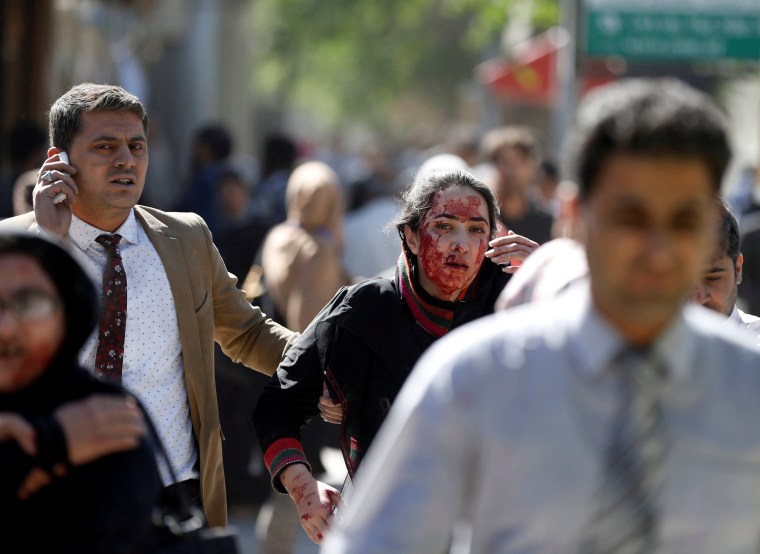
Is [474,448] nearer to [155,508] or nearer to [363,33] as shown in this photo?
[155,508]

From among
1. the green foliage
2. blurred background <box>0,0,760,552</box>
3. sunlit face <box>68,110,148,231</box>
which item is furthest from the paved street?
the green foliage

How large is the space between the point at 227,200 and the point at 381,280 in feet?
24.3

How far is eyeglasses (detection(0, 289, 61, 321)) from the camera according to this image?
262 cm

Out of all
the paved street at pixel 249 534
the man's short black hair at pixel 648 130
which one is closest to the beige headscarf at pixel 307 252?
the paved street at pixel 249 534

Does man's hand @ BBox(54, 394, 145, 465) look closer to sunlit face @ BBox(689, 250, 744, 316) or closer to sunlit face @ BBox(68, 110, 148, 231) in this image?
sunlit face @ BBox(68, 110, 148, 231)

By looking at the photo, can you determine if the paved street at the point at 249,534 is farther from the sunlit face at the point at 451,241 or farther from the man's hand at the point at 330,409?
the sunlit face at the point at 451,241

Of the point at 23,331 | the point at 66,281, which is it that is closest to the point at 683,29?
the point at 66,281

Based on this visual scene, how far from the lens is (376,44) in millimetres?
42062

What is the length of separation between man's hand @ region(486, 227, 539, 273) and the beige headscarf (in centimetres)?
279

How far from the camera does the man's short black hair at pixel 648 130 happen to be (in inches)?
91.6

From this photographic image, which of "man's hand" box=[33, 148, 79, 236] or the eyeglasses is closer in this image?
the eyeglasses

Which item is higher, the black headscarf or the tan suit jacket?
the black headscarf

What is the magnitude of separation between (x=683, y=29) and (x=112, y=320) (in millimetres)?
8693

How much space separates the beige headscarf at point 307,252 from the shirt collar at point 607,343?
4.74m
